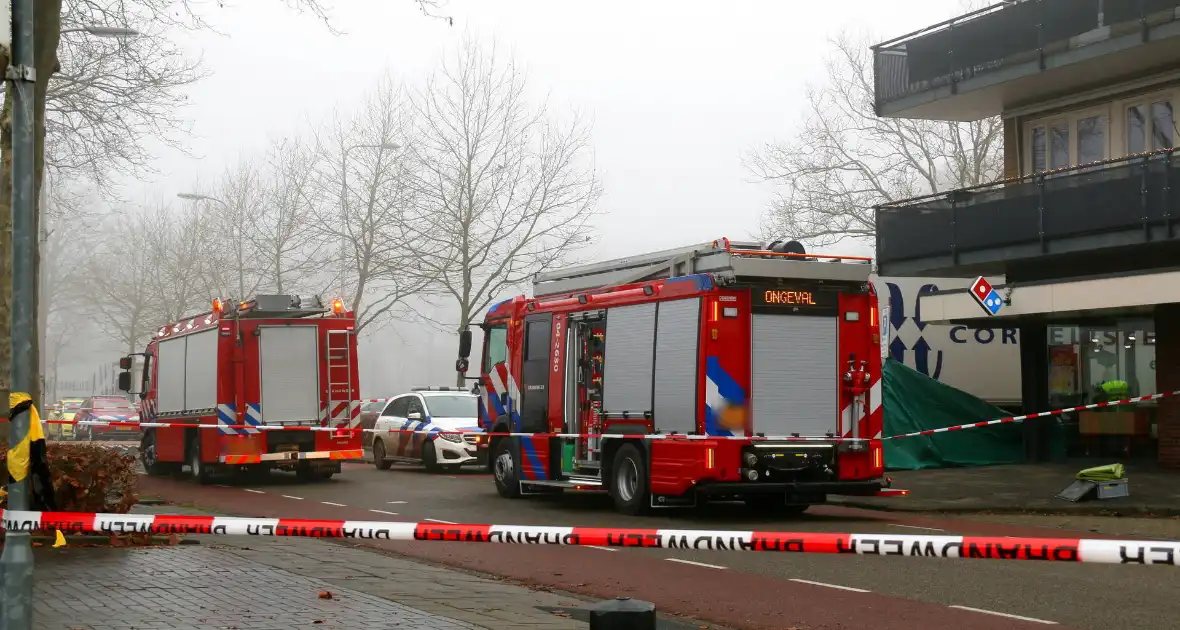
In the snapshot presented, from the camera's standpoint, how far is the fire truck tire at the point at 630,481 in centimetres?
1566

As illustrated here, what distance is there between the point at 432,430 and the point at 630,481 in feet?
31.4

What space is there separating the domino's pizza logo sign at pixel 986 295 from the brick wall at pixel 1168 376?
8.44ft

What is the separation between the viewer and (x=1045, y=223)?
22.7 metres

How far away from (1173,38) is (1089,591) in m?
13.5

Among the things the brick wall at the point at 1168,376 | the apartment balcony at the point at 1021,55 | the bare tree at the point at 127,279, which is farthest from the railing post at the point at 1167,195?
the bare tree at the point at 127,279

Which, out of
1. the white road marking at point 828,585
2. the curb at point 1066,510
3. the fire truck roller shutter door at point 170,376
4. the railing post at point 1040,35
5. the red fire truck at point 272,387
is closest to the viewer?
the white road marking at point 828,585

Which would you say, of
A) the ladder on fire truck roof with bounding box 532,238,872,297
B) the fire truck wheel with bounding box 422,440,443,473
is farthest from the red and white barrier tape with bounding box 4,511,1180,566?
the fire truck wheel with bounding box 422,440,443,473

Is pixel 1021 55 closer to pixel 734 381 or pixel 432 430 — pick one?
pixel 734 381

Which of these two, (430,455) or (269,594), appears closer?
(269,594)

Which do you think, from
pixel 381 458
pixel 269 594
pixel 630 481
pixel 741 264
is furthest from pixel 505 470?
pixel 269 594

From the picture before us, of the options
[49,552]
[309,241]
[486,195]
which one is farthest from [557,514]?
[309,241]

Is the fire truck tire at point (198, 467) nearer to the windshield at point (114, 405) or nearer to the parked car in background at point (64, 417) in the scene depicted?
the parked car in background at point (64, 417)

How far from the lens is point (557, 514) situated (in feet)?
54.1

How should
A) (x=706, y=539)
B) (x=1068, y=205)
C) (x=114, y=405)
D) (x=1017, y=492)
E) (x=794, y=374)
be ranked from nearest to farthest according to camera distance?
(x=706, y=539), (x=794, y=374), (x=1017, y=492), (x=1068, y=205), (x=114, y=405)
